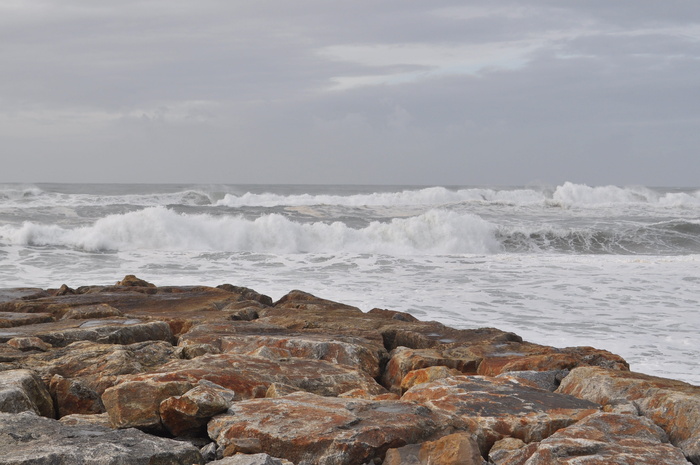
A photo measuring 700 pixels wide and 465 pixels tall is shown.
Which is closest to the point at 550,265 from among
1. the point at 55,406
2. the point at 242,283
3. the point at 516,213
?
the point at 242,283

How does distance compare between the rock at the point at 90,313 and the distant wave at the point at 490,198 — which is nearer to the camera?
the rock at the point at 90,313

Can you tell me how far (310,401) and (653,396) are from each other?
2.07 meters

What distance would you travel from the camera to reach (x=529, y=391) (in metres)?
4.04

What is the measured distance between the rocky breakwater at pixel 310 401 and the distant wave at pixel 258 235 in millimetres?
14682

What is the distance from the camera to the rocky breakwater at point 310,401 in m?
2.92

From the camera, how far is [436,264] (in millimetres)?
16125

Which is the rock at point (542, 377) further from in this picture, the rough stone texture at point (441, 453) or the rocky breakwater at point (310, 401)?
the rough stone texture at point (441, 453)

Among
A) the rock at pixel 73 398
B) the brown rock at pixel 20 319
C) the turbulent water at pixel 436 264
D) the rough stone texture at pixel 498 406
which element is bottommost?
Answer: the turbulent water at pixel 436 264

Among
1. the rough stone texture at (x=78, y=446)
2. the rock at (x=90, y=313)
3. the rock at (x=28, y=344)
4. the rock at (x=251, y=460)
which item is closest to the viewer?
the rough stone texture at (x=78, y=446)

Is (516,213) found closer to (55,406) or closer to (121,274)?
(121,274)

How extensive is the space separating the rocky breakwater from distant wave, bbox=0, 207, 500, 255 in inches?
578

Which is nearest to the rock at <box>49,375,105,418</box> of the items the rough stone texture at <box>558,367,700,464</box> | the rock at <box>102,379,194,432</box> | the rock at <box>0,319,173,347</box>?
the rock at <box>102,379,194,432</box>

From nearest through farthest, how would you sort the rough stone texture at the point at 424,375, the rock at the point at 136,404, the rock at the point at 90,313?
the rock at the point at 136,404
the rough stone texture at the point at 424,375
the rock at the point at 90,313

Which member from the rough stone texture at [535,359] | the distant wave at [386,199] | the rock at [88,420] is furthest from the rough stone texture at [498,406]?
the distant wave at [386,199]
